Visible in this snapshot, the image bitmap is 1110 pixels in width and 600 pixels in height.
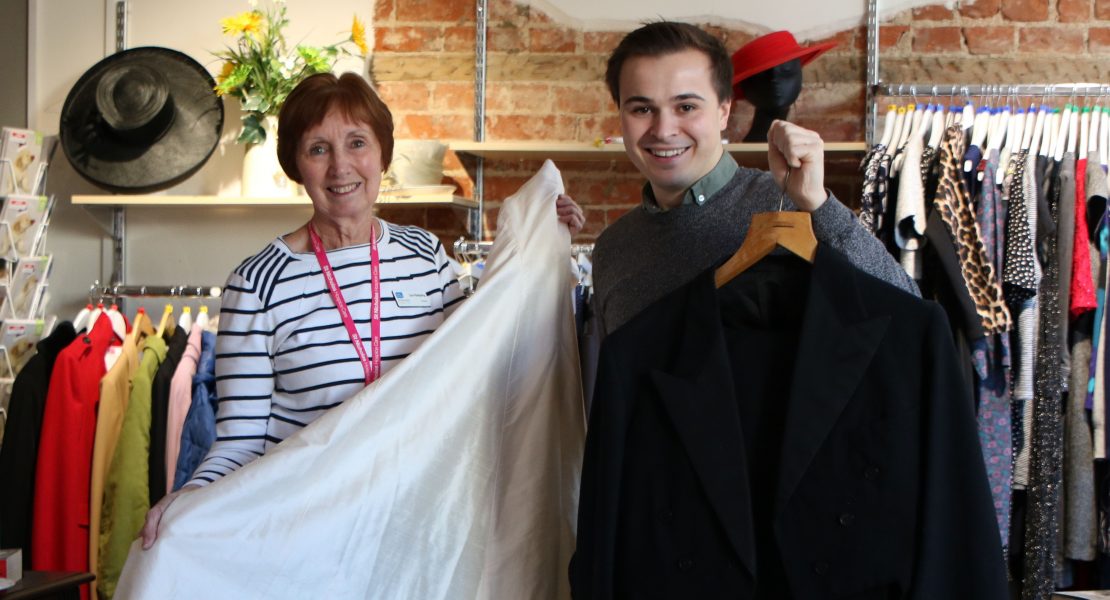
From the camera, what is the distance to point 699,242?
1.88 meters

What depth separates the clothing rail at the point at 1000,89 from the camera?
11.1 ft

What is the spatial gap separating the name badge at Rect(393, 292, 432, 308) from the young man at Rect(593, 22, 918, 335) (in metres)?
0.38

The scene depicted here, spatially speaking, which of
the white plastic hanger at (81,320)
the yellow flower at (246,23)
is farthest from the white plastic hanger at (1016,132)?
the white plastic hanger at (81,320)

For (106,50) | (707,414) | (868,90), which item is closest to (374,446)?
(707,414)

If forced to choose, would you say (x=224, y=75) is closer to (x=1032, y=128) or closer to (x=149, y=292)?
(x=149, y=292)

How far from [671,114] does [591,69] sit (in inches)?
89.4

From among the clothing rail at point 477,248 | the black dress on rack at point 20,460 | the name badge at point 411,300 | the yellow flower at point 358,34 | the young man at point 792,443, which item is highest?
the yellow flower at point 358,34

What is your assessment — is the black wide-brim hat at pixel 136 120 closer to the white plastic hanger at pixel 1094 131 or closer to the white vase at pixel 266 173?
the white vase at pixel 266 173

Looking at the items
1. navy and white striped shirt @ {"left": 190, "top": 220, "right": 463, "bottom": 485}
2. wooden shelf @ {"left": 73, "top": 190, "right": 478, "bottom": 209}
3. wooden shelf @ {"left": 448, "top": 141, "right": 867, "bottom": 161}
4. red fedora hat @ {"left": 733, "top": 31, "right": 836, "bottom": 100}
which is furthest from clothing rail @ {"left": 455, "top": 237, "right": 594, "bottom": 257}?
navy and white striped shirt @ {"left": 190, "top": 220, "right": 463, "bottom": 485}

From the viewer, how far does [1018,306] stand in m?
3.16

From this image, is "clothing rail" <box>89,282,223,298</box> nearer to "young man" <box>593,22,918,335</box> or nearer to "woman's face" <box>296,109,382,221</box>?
"woman's face" <box>296,109,382,221</box>

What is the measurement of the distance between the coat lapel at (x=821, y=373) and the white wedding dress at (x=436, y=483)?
549mm

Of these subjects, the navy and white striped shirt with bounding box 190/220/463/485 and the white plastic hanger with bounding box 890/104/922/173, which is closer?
the navy and white striped shirt with bounding box 190/220/463/485

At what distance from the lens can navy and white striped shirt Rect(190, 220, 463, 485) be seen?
6.21 ft
